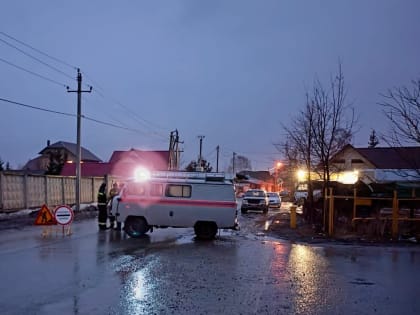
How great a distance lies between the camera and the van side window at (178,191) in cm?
1775

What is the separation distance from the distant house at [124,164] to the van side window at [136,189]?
180 ft

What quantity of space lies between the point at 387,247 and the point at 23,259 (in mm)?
11035

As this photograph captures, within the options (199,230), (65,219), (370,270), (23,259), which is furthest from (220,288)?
(65,219)

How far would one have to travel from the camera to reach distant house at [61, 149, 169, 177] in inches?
2896

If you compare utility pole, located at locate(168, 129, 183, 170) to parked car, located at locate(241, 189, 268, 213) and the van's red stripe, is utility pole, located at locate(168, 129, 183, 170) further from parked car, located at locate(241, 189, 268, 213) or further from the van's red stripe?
the van's red stripe

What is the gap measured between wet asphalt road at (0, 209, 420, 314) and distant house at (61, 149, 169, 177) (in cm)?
5771

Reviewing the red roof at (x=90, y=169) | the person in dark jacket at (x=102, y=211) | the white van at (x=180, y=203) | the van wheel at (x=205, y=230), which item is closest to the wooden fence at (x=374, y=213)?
the white van at (x=180, y=203)

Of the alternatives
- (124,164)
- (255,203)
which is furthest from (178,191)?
(124,164)

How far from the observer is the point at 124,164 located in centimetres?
7831

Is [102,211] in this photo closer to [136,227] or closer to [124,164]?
[136,227]

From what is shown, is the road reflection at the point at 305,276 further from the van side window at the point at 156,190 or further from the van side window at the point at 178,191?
the van side window at the point at 156,190

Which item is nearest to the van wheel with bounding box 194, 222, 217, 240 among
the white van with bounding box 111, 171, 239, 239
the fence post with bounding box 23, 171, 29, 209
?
the white van with bounding box 111, 171, 239, 239

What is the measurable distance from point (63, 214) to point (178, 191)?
4122 millimetres

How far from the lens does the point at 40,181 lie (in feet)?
92.9
